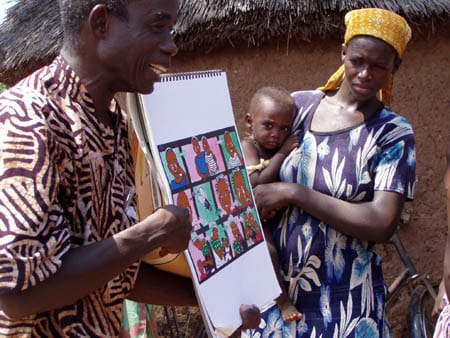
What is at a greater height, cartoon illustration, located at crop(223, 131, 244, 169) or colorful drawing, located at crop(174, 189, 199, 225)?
cartoon illustration, located at crop(223, 131, 244, 169)

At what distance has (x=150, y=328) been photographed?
356 centimetres

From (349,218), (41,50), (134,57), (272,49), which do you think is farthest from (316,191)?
(41,50)

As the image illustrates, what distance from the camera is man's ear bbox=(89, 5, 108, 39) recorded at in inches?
65.4

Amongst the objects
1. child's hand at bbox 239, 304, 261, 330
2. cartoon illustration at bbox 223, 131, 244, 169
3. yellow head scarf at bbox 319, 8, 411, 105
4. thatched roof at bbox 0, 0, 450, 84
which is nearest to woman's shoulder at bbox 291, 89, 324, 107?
yellow head scarf at bbox 319, 8, 411, 105

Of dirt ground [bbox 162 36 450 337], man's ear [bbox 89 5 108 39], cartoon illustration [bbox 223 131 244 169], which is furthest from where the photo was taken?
dirt ground [bbox 162 36 450 337]

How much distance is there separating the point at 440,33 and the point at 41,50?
10.3 feet

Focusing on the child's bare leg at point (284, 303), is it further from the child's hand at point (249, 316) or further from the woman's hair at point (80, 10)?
the woman's hair at point (80, 10)

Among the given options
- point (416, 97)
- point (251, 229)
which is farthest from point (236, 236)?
point (416, 97)

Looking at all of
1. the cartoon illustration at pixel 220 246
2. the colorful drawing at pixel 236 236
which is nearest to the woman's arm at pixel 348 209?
the colorful drawing at pixel 236 236

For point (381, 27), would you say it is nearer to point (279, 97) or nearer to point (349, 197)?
point (279, 97)

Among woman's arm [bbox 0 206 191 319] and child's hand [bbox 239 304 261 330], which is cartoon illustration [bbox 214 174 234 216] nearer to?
child's hand [bbox 239 304 261 330]

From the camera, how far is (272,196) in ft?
9.51

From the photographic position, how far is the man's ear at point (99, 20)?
5.45ft

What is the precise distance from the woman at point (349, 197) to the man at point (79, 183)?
3.85ft
